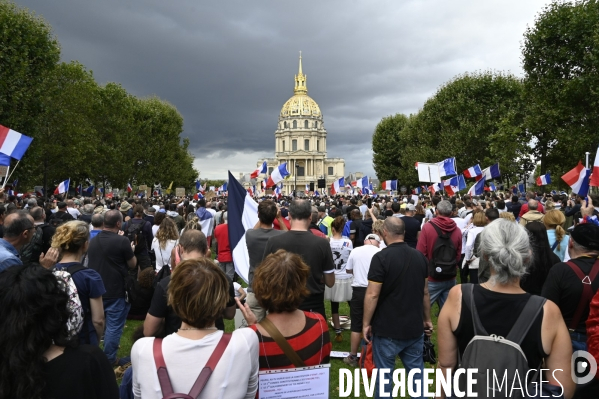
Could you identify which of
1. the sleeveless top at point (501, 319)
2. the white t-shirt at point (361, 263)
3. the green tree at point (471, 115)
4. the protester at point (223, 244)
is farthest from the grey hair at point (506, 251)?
the green tree at point (471, 115)

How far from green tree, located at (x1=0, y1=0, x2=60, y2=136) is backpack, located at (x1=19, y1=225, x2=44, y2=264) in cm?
1476

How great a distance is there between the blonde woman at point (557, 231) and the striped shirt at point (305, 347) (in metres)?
4.20

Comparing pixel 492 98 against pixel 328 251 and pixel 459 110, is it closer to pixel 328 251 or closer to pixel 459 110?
pixel 459 110

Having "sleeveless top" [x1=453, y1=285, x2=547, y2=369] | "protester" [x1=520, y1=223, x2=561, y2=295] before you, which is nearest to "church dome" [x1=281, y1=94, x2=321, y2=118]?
"protester" [x1=520, y1=223, x2=561, y2=295]

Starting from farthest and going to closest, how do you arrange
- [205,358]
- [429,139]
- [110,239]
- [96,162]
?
[429,139], [96,162], [110,239], [205,358]

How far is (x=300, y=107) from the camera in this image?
5920 inches

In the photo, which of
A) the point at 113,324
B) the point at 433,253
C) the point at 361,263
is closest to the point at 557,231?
the point at 433,253

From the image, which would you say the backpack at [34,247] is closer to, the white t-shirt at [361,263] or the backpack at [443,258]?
the white t-shirt at [361,263]

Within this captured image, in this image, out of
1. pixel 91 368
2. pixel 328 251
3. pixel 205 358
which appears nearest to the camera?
pixel 91 368

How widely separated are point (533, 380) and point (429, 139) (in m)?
36.6

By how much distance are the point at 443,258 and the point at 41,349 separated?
5215 millimetres

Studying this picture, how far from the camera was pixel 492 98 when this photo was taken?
33.6 metres

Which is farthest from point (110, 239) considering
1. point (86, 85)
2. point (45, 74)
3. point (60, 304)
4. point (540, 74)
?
point (86, 85)

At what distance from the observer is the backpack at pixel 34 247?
19.9 feet
